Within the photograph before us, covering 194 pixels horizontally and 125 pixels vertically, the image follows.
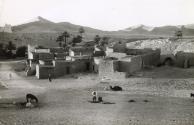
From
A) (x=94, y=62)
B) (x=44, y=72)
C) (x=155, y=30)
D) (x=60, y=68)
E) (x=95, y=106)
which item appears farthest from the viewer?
(x=155, y=30)

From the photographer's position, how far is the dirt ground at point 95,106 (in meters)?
12.9

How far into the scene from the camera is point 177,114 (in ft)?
44.5

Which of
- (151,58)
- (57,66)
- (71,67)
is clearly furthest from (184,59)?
(57,66)

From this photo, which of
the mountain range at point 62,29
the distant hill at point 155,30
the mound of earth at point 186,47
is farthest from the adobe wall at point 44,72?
the distant hill at point 155,30

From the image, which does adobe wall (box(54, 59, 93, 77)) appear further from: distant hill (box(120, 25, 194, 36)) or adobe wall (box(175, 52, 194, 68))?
distant hill (box(120, 25, 194, 36))

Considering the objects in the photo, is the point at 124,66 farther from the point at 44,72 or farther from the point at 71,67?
the point at 44,72

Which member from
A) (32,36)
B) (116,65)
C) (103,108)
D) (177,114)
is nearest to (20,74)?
(116,65)

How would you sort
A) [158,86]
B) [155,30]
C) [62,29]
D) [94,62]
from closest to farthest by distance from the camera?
1. [158,86]
2. [94,62]
3. [155,30]
4. [62,29]

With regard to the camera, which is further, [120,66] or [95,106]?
[120,66]

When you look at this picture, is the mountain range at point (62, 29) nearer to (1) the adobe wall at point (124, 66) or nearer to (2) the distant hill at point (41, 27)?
(2) the distant hill at point (41, 27)

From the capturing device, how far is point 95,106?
15297 mm

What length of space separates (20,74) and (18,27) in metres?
35.6

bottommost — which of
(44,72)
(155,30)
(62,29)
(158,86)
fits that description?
(158,86)

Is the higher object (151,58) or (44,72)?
(151,58)
